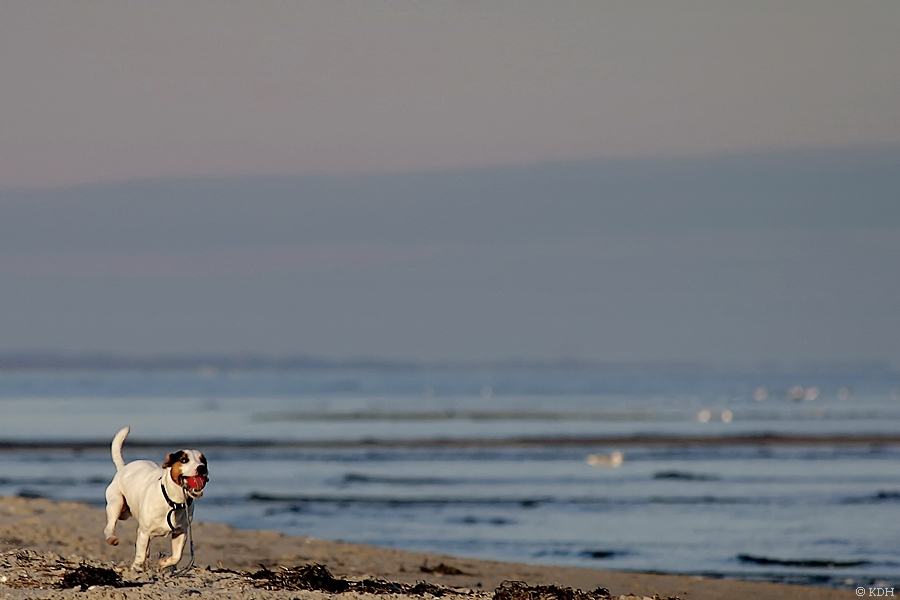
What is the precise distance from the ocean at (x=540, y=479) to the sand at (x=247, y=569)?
898 millimetres

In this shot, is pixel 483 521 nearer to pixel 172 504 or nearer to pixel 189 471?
pixel 172 504

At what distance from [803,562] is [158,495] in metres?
8.78

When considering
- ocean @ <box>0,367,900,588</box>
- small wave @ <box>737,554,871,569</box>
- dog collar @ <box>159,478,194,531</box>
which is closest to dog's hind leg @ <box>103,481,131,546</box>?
dog collar @ <box>159,478,194,531</box>

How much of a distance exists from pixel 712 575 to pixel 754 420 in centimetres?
3606

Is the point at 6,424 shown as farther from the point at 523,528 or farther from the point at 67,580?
the point at 67,580

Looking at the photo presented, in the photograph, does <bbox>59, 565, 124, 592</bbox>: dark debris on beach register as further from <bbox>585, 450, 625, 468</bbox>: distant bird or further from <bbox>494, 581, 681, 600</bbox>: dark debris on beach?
<bbox>585, 450, 625, 468</bbox>: distant bird

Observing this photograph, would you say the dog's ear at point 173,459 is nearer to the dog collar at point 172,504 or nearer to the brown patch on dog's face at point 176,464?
the brown patch on dog's face at point 176,464

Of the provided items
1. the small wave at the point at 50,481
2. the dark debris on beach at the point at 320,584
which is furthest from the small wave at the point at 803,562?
the small wave at the point at 50,481

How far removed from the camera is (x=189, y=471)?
27.4 ft

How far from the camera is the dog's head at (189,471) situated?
27.4 ft

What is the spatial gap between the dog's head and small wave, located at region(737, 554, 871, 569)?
8.18 m

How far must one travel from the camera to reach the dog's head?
329 inches

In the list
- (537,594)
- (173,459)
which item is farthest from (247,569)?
(537,594)

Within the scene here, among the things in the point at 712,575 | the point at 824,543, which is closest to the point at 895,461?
the point at 824,543
